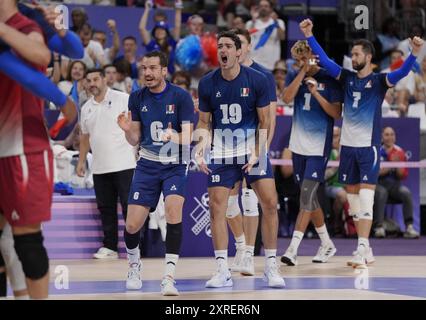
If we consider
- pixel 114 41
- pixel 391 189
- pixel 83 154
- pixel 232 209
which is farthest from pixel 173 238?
pixel 114 41

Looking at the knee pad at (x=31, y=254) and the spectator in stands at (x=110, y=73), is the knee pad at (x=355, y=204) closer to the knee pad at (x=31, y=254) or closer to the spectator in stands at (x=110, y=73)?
the spectator in stands at (x=110, y=73)

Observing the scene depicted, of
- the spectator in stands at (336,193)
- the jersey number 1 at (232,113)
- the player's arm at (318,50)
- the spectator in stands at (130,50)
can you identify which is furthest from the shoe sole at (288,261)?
the spectator in stands at (130,50)

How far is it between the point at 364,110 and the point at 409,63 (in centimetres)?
86

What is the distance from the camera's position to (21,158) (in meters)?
6.54

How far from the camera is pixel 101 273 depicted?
1138 centimetres

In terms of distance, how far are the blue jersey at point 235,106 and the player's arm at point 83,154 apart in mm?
3669

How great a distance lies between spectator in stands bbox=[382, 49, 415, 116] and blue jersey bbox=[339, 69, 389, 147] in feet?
16.7

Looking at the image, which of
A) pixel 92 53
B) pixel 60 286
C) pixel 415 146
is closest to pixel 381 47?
pixel 415 146

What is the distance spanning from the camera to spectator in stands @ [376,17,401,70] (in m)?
20.2

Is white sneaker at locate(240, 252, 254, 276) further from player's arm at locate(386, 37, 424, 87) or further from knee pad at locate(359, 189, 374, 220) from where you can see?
player's arm at locate(386, 37, 424, 87)

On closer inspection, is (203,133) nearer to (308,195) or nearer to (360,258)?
(308,195)

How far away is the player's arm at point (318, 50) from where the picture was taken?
39.5ft
